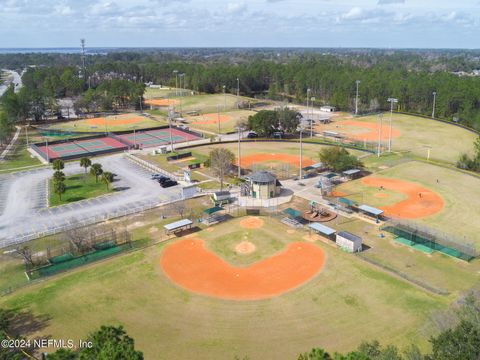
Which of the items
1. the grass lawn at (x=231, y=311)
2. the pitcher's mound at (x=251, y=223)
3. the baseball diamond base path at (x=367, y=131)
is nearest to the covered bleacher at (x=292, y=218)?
the pitcher's mound at (x=251, y=223)

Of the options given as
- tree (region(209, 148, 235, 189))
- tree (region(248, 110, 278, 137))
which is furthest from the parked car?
tree (region(248, 110, 278, 137))

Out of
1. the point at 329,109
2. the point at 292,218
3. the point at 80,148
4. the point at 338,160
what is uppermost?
the point at 329,109

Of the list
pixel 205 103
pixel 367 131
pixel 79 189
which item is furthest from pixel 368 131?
pixel 79 189

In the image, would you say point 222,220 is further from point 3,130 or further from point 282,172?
point 3,130

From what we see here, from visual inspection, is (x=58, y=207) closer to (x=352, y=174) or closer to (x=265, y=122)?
(x=352, y=174)

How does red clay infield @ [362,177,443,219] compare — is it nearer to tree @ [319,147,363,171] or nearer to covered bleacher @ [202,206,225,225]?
tree @ [319,147,363,171]
